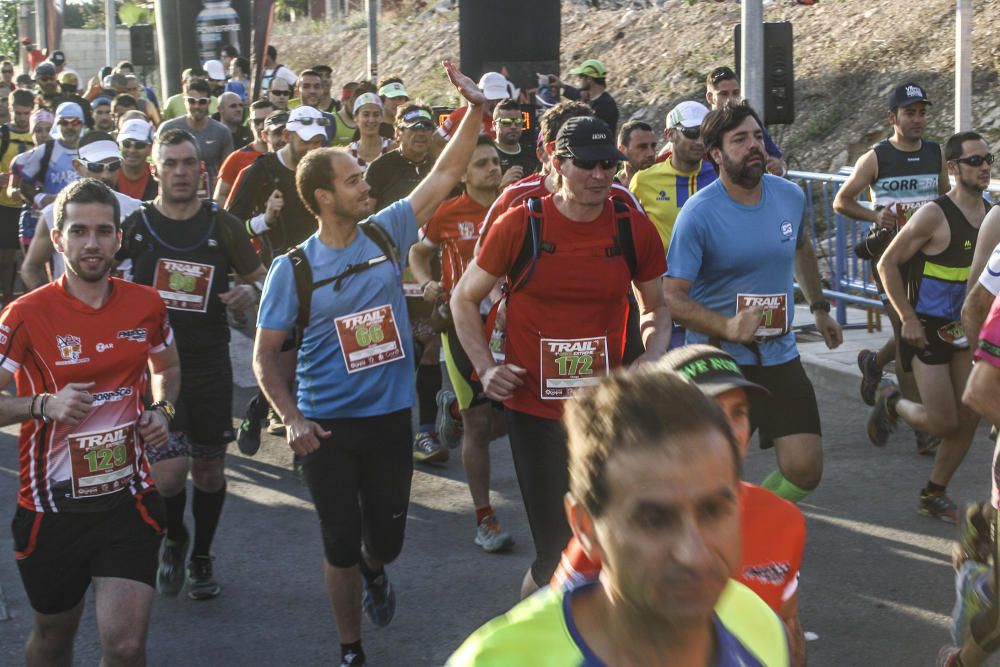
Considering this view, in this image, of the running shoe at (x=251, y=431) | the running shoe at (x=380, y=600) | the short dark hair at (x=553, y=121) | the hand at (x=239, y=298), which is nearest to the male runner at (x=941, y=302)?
the short dark hair at (x=553, y=121)

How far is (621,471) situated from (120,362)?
329 centimetres

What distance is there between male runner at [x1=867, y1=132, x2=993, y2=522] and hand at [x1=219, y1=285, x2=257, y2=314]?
3.20 metres

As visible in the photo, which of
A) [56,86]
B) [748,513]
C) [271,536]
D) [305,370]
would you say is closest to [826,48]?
[56,86]

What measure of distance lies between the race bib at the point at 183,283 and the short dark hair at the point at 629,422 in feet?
15.5

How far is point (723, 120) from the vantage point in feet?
20.1

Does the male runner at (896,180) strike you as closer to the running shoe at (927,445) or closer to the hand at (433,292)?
the running shoe at (927,445)

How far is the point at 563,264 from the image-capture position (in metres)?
5.52

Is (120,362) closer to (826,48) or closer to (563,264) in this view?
(563,264)

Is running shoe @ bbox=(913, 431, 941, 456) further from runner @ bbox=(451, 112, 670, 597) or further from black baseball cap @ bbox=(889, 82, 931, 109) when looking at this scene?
runner @ bbox=(451, 112, 670, 597)

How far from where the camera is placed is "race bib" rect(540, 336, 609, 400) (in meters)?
5.56

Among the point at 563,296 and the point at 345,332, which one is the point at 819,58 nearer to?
the point at 563,296

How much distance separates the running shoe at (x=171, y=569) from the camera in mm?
6625

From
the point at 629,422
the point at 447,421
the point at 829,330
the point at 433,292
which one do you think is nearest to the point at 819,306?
the point at 829,330

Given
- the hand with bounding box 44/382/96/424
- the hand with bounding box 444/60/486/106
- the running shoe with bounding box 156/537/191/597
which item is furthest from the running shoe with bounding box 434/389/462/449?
the hand with bounding box 44/382/96/424
